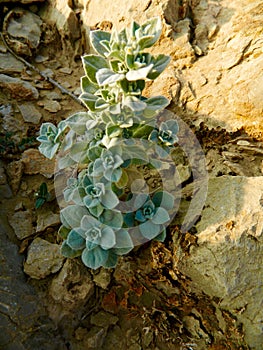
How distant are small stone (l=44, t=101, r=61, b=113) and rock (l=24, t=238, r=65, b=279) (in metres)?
0.97

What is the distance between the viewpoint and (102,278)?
6.36 feet

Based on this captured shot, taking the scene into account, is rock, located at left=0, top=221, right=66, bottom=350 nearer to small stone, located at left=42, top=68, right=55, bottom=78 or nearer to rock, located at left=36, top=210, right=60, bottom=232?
rock, located at left=36, top=210, right=60, bottom=232

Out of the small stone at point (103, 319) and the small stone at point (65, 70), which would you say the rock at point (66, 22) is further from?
the small stone at point (103, 319)

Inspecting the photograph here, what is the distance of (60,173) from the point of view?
217cm

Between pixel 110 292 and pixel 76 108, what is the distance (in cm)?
130

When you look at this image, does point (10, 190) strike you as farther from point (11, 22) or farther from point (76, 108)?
point (11, 22)

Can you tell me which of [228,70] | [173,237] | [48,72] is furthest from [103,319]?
[48,72]

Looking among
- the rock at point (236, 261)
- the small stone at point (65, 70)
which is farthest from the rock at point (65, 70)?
the rock at point (236, 261)

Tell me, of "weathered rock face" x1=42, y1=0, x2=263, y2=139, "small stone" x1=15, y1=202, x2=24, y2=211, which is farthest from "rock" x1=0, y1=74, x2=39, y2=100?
"small stone" x1=15, y1=202, x2=24, y2=211

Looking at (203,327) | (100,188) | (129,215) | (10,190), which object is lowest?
(203,327)

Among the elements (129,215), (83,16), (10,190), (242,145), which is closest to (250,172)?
(242,145)

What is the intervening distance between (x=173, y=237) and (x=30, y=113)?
1312mm

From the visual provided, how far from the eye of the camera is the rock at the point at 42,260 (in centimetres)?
189

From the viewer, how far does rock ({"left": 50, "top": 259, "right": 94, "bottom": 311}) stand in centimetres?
187
